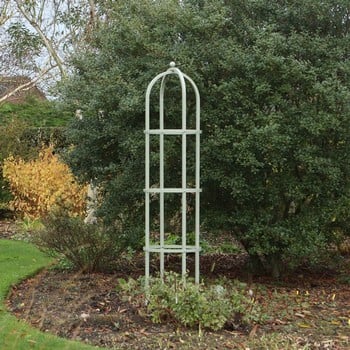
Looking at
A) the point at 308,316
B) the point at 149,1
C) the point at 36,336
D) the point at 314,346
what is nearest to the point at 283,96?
the point at 149,1

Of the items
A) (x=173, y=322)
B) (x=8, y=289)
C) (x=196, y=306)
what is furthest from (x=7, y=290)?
(x=196, y=306)

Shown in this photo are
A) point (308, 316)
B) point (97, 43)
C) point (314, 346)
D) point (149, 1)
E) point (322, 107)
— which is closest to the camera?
point (314, 346)

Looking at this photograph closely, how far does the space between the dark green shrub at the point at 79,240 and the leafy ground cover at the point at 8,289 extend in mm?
583

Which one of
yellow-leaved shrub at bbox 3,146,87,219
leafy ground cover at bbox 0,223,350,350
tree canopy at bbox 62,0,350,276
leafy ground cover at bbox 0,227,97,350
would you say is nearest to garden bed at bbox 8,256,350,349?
leafy ground cover at bbox 0,223,350,350

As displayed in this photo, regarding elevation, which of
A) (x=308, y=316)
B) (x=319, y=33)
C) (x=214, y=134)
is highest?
(x=319, y=33)

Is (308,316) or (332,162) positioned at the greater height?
(332,162)

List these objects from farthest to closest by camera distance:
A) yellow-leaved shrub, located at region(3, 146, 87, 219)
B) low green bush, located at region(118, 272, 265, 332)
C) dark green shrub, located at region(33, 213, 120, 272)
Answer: yellow-leaved shrub, located at region(3, 146, 87, 219), dark green shrub, located at region(33, 213, 120, 272), low green bush, located at region(118, 272, 265, 332)

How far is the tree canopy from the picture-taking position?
7.34 metres

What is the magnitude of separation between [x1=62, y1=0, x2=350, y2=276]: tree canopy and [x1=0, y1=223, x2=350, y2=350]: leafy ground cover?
0.56m

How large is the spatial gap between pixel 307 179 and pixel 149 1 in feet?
8.82

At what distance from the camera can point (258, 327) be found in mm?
6125

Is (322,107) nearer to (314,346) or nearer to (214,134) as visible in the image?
(214,134)

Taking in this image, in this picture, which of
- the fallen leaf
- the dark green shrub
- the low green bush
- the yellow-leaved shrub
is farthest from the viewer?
the yellow-leaved shrub

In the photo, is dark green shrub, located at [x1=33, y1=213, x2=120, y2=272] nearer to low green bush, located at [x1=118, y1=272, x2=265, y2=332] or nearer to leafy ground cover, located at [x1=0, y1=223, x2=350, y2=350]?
leafy ground cover, located at [x1=0, y1=223, x2=350, y2=350]
